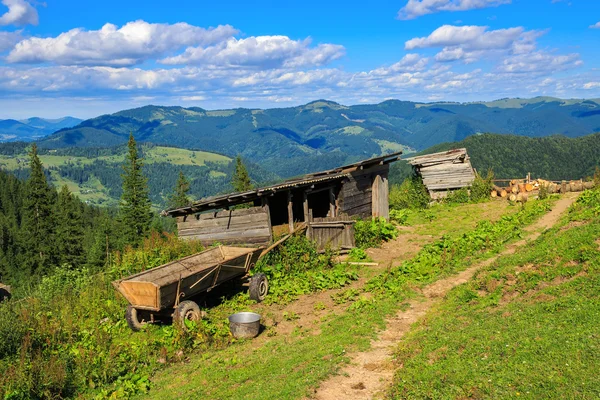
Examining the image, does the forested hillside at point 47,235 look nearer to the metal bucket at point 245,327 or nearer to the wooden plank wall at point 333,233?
the wooden plank wall at point 333,233

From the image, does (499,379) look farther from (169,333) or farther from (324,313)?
(169,333)

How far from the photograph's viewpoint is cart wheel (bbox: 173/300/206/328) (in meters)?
10.7

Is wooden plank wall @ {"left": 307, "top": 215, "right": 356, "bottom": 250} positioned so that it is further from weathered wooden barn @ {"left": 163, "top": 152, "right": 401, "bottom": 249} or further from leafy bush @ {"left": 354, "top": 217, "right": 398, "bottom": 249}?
leafy bush @ {"left": 354, "top": 217, "right": 398, "bottom": 249}

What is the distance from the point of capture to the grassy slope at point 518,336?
6.24m

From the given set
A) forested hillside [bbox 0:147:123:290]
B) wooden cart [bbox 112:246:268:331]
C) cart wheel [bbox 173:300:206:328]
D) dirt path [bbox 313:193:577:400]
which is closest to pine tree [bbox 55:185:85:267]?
forested hillside [bbox 0:147:123:290]

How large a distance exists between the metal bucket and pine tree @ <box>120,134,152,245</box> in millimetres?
40225

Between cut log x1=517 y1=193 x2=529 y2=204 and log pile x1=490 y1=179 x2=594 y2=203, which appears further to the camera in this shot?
log pile x1=490 y1=179 x2=594 y2=203

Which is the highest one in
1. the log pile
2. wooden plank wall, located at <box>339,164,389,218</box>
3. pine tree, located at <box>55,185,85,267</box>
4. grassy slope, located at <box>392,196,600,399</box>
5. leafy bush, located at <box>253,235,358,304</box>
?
wooden plank wall, located at <box>339,164,389,218</box>

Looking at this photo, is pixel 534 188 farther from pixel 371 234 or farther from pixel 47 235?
pixel 47 235

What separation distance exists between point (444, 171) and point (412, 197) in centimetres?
283

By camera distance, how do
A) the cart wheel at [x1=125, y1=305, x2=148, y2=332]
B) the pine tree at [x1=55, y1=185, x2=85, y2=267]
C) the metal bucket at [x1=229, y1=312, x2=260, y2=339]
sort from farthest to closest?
the pine tree at [x1=55, y1=185, x2=85, y2=267]
the cart wheel at [x1=125, y1=305, x2=148, y2=332]
the metal bucket at [x1=229, y1=312, x2=260, y2=339]

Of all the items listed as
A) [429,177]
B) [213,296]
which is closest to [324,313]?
[213,296]

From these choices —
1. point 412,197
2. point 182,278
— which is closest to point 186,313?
point 182,278

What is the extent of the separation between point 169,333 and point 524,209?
63.1 ft
